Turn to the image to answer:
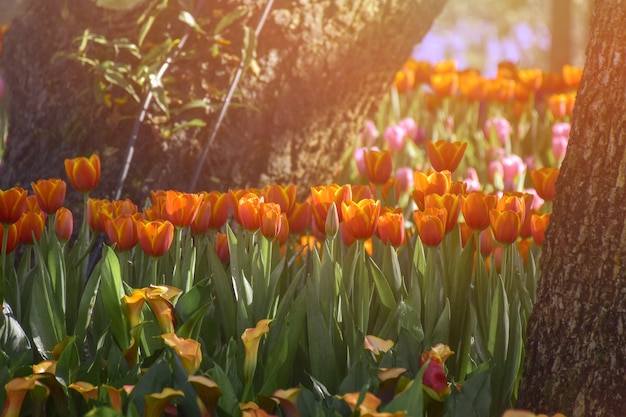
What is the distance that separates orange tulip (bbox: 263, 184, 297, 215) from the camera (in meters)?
2.57

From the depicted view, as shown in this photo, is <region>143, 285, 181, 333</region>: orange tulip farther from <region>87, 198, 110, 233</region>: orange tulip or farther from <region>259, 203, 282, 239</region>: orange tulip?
<region>87, 198, 110, 233</region>: orange tulip

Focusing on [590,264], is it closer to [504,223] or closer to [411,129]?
[504,223]

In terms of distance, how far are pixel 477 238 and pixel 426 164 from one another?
9.00 ft

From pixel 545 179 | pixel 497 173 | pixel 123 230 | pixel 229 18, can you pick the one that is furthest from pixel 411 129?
pixel 123 230

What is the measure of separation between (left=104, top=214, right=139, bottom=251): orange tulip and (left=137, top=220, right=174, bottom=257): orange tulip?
42 millimetres

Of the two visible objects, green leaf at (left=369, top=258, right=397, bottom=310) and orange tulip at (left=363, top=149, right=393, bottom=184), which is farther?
orange tulip at (left=363, top=149, right=393, bottom=184)

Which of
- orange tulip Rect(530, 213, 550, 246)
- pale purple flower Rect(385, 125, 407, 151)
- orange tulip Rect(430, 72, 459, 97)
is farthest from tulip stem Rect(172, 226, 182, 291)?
orange tulip Rect(430, 72, 459, 97)

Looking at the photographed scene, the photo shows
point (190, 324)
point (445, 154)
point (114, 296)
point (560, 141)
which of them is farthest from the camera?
point (560, 141)

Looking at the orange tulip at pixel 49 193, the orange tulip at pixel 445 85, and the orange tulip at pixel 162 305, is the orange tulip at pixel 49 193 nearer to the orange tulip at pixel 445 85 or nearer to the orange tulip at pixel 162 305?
the orange tulip at pixel 162 305

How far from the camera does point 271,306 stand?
7.63 ft

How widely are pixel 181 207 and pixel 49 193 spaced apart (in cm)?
40

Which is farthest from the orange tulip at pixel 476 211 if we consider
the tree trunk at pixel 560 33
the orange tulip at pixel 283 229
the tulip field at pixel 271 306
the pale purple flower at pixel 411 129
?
the tree trunk at pixel 560 33

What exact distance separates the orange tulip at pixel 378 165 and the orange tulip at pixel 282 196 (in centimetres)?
29

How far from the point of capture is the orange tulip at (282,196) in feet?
8.43
